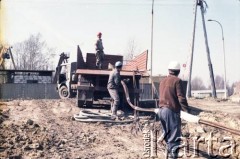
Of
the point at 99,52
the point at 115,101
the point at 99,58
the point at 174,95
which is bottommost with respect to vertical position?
the point at 115,101

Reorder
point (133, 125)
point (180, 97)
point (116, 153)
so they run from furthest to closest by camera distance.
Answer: point (133, 125) → point (116, 153) → point (180, 97)

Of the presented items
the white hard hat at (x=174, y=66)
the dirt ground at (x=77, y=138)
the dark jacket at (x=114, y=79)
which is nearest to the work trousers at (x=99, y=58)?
the dirt ground at (x=77, y=138)

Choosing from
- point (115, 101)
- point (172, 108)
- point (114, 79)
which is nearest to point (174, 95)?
point (172, 108)

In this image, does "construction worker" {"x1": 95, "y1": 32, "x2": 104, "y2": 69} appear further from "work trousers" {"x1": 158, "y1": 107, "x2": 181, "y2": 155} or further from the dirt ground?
"work trousers" {"x1": 158, "y1": 107, "x2": 181, "y2": 155}

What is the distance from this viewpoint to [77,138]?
8.76 m

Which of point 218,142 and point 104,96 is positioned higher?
point 104,96

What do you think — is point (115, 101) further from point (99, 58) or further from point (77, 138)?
point (99, 58)

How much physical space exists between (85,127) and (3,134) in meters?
2.40

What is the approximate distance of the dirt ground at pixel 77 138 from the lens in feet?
24.9

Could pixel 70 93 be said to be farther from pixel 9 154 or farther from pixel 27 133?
pixel 9 154

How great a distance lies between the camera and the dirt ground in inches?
298

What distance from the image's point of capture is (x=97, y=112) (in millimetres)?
11711

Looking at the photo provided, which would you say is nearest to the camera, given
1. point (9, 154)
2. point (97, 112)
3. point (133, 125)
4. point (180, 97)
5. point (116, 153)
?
point (180, 97)

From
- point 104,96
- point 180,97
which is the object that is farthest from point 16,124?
point 180,97
